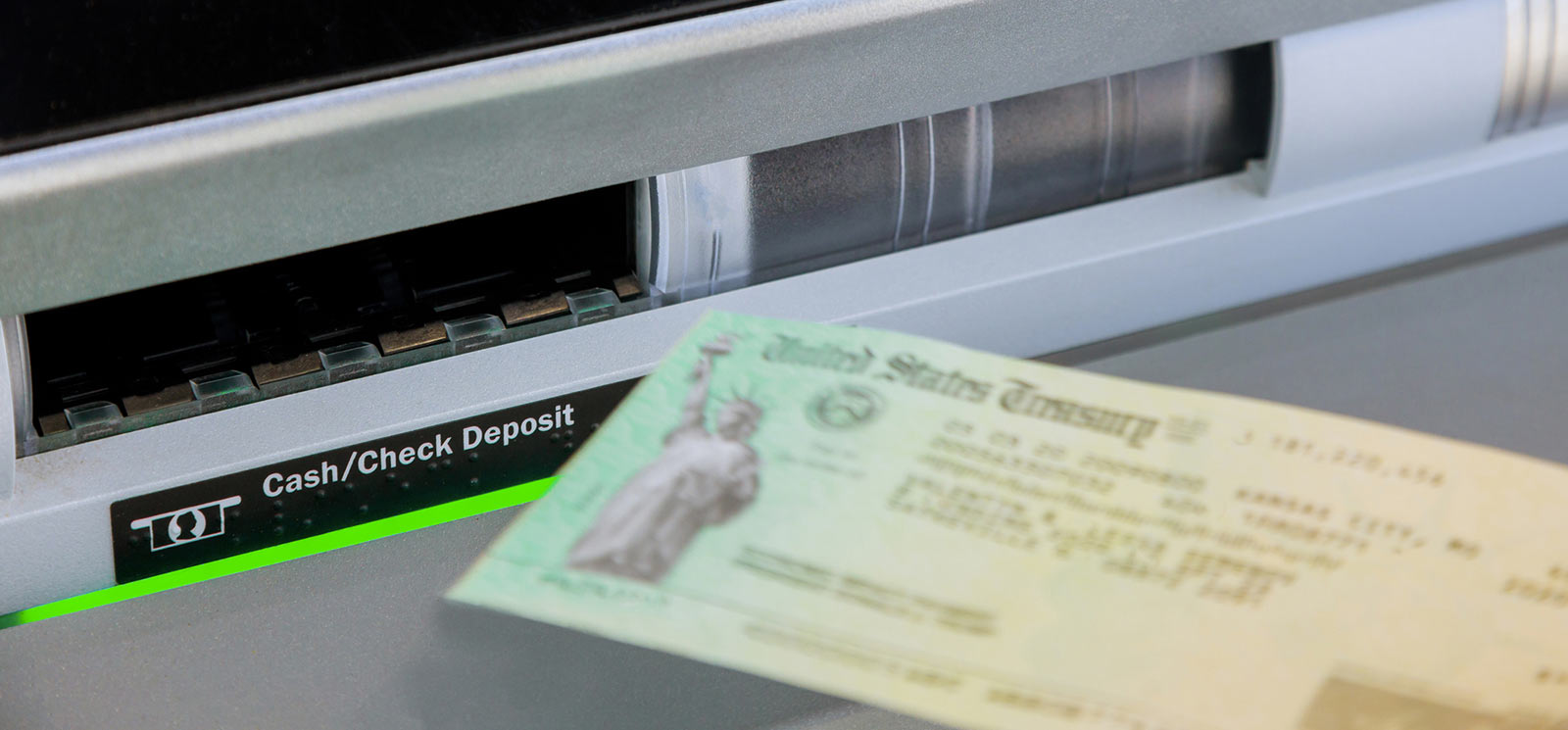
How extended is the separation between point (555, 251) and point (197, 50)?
24 cm

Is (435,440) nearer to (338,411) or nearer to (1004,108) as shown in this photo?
(338,411)

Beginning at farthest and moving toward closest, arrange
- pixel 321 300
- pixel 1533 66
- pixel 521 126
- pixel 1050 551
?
pixel 1533 66
pixel 321 300
pixel 521 126
pixel 1050 551

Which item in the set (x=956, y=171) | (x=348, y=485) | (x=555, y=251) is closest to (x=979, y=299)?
(x=956, y=171)

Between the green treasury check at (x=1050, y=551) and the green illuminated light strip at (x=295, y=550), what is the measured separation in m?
0.15

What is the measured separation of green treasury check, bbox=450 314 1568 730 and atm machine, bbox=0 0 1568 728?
0.10m

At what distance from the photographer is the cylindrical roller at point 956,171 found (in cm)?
75

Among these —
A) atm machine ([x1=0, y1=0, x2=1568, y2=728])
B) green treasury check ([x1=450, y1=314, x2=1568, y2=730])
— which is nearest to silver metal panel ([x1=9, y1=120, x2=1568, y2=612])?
atm machine ([x1=0, y1=0, x2=1568, y2=728])

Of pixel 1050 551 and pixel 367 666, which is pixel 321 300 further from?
pixel 1050 551

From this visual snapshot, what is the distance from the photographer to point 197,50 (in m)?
0.58

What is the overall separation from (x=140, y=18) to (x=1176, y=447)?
44 centimetres

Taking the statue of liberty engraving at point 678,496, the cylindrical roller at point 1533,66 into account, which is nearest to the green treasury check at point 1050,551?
the statue of liberty engraving at point 678,496

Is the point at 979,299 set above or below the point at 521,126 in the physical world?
above

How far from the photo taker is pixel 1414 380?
2.52ft

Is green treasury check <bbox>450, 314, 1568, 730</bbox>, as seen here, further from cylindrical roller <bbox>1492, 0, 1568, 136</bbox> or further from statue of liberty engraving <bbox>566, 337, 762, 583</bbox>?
cylindrical roller <bbox>1492, 0, 1568, 136</bbox>
